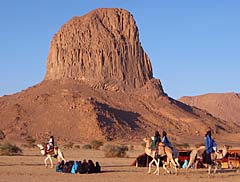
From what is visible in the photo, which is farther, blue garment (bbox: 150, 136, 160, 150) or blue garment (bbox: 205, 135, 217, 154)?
blue garment (bbox: 150, 136, 160, 150)

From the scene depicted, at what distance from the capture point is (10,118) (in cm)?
9100

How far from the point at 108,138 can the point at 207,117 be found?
1180 inches

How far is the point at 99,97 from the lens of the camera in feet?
323

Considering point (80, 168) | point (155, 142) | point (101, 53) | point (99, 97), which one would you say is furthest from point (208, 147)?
point (101, 53)

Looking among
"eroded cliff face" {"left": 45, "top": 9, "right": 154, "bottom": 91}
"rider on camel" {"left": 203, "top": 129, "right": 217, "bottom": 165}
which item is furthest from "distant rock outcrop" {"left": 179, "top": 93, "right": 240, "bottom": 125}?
"rider on camel" {"left": 203, "top": 129, "right": 217, "bottom": 165}

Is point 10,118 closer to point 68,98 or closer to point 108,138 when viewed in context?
point 68,98

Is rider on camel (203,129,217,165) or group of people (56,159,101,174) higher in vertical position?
rider on camel (203,129,217,165)

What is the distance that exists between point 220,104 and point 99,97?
Answer: 291 feet

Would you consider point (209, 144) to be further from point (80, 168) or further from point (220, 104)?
point (220, 104)

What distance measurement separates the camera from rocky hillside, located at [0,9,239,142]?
87.6 m

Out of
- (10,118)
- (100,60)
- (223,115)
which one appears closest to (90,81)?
→ (100,60)

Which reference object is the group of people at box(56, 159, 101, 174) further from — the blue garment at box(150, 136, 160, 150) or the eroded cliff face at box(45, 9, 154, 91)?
the eroded cliff face at box(45, 9, 154, 91)

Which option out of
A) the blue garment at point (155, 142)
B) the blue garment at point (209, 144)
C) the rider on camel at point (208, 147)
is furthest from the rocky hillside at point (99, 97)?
the blue garment at point (209, 144)

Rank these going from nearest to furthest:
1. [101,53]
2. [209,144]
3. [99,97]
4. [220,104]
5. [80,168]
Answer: [209,144] < [80,168] < [99,97] < [101,53] < [220,104]
